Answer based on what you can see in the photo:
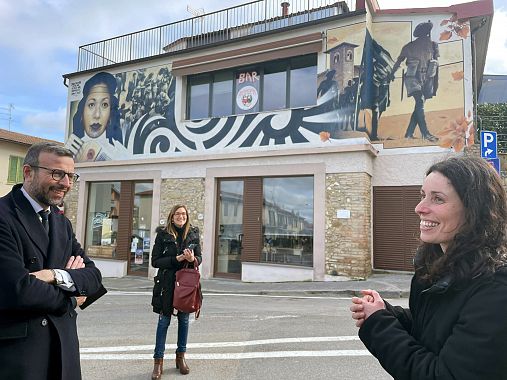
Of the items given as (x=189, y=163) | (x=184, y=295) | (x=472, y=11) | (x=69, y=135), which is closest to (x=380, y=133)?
(x=472, y=11)

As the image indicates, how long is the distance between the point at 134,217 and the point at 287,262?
6.24 m

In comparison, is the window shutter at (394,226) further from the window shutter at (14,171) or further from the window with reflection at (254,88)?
the window shutter at (14,171)

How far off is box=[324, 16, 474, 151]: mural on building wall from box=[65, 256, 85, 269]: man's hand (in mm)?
10044

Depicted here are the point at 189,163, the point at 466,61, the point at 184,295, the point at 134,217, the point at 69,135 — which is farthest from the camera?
the point at 69,135

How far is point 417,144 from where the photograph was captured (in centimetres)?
1157

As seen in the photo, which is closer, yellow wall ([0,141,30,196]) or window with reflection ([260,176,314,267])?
window with reflection ([260,176,314,267])

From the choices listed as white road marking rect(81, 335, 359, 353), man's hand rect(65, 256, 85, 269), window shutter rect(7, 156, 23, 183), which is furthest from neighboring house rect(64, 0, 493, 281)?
window shutter rect(7, 156, 23, 183)

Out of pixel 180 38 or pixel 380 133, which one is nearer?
pixel 380 133

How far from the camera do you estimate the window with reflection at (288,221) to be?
11875 millimetres

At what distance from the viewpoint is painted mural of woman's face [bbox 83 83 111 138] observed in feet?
52.0

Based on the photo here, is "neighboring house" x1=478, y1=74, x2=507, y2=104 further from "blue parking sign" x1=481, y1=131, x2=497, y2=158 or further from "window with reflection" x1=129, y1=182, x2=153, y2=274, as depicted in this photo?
"window with reflection" x1=129, y1=182, x2=153, y2=274

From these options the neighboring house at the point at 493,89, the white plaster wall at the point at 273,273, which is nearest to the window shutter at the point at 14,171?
the white plaster wall at the point at 273,273

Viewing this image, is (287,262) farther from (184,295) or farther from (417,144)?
(184,295)

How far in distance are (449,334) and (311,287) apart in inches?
359
